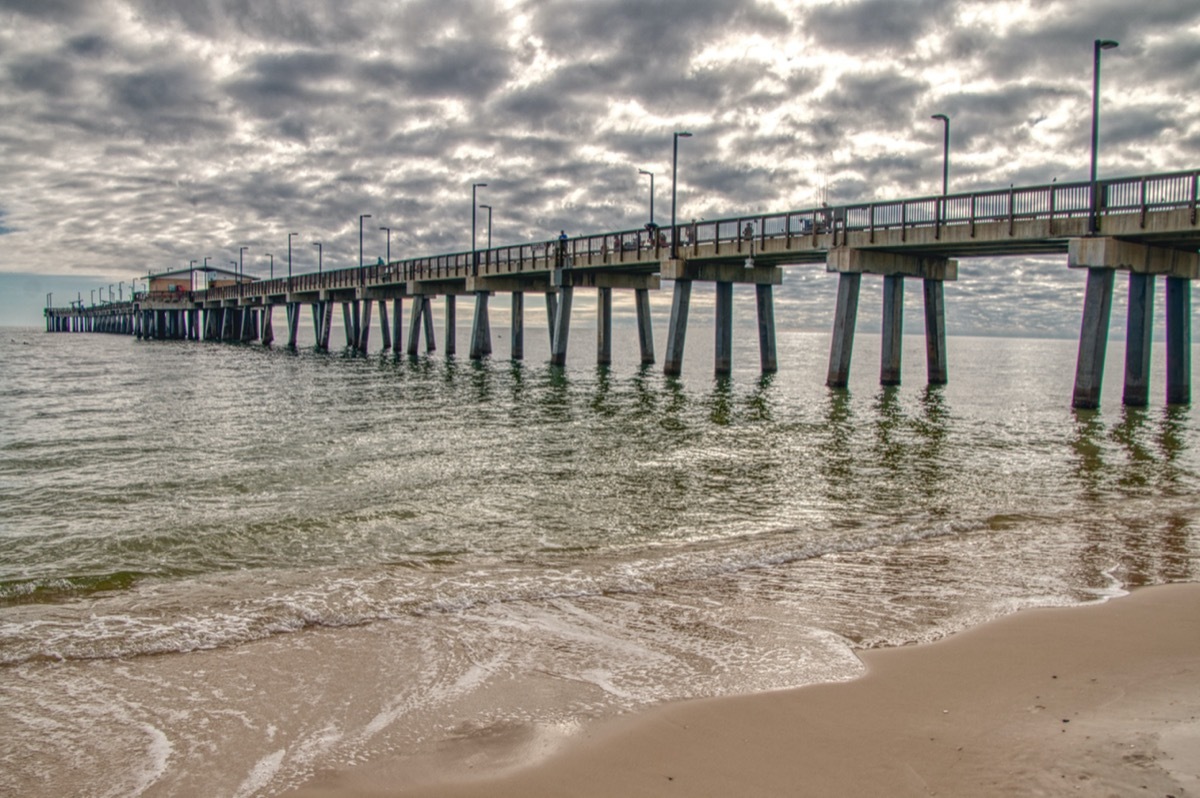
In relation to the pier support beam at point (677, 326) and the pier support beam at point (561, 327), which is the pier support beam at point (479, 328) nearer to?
the pier support beam at point (561, 327)

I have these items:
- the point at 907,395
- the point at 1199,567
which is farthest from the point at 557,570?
the point at 907,395

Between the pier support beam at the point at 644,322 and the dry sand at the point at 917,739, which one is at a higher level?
the pier support beam at the point at 644,322

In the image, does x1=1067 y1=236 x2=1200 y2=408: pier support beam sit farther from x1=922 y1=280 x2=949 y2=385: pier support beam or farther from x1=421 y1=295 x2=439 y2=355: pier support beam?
x1=421 y1=295 x2=439 y2=355: pier support beam

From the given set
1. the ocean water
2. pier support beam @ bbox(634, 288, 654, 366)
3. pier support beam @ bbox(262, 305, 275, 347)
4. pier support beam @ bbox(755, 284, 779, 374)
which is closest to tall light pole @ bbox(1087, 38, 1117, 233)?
the ocean water

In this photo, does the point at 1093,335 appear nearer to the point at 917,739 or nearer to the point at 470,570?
the point at 470,570

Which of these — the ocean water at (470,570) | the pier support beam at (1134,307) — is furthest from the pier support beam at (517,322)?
the ocean water at (470,570)

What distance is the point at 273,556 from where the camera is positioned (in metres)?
9.09

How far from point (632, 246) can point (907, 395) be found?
15.7m

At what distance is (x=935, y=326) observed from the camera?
36344 mm

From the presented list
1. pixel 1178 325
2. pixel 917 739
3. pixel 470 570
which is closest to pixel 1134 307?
pixel 1178 325

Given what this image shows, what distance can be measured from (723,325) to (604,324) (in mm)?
10590

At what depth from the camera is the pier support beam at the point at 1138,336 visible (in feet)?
87.3

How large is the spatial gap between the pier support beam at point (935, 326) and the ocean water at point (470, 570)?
1552cm


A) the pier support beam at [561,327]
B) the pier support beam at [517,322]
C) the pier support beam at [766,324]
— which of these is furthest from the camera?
the pier support beam at [517,322]
